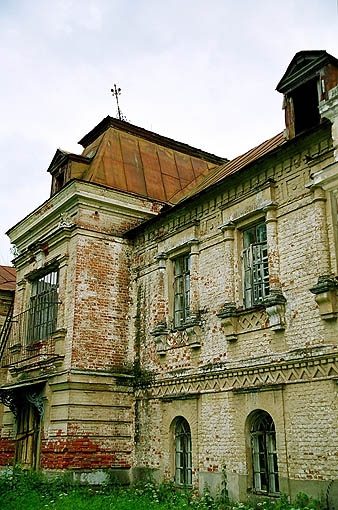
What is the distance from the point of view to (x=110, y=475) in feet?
39.0

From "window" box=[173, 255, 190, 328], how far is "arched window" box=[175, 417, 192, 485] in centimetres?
206

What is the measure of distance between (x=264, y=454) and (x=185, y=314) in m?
3.50

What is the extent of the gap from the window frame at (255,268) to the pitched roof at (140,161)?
16.0ft

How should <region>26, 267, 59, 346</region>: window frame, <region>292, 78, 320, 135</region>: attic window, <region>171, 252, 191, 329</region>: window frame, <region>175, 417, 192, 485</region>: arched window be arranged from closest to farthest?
1. <region>292, 78, 320, 135</region>: attic window
2. <region>175, 417, 192, 485</region>: arched window
3. <region>171, 252, 191, 329</region>: window frame
4. <region>26, 267, 59, 346</region>: window frame

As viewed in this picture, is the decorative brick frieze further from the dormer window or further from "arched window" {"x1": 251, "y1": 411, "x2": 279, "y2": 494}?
the dormer window

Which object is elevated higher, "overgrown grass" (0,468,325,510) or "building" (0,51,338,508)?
"building" (0,51,338,508)

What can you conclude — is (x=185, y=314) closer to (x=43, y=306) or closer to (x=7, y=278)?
(x=43, y=306)

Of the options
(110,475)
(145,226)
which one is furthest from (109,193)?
(110,475)

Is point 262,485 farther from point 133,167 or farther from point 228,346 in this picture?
point 133,167

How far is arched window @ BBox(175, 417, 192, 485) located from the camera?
431 inches

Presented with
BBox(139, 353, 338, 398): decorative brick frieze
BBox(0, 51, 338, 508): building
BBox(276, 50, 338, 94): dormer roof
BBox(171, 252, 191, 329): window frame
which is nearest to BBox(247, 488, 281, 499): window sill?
BBox(0, 51, 338, 508): building

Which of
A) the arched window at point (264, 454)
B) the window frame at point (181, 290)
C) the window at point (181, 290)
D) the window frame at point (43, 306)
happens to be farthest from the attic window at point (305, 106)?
the window frame at point (43, 306)

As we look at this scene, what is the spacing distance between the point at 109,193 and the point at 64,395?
491 cm

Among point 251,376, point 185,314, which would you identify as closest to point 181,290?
point 185,314
